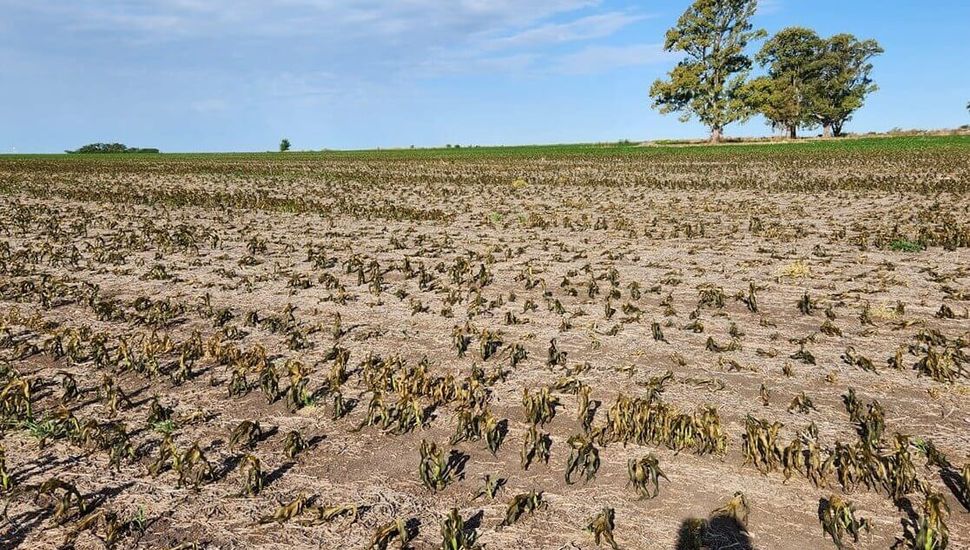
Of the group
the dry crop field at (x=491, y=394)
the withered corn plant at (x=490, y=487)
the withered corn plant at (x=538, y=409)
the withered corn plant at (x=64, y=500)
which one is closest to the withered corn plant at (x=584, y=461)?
the dry crop field at (x=491, y=394)

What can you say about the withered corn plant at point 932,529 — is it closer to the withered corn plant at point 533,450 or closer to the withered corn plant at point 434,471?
the withered corn plant at point 533,450

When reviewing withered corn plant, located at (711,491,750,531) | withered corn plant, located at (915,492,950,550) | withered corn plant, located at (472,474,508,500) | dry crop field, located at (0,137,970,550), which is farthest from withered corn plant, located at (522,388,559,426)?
withered corn plant, located at (915,492,950,550)

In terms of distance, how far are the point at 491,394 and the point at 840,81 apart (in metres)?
90.6

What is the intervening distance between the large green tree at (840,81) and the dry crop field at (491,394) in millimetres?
77917

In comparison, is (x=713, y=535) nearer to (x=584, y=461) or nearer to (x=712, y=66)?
(x=584, y=461)

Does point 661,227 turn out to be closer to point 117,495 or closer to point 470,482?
point 470,482

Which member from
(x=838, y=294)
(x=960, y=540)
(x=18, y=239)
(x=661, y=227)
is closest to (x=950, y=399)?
(x=960, y=540)

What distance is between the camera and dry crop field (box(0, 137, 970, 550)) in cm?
393

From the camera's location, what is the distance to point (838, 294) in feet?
28.5

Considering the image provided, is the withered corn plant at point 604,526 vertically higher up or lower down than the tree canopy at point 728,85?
lower down

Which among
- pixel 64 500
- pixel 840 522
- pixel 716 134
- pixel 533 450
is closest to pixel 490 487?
pixel 533 450

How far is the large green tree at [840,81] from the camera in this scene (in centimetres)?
7956

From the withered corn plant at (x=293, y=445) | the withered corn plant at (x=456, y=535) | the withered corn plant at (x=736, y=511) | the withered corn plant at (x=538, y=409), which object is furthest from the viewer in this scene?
the withered corn plant at (x=538, y=409)

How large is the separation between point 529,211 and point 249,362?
13.7 meters
